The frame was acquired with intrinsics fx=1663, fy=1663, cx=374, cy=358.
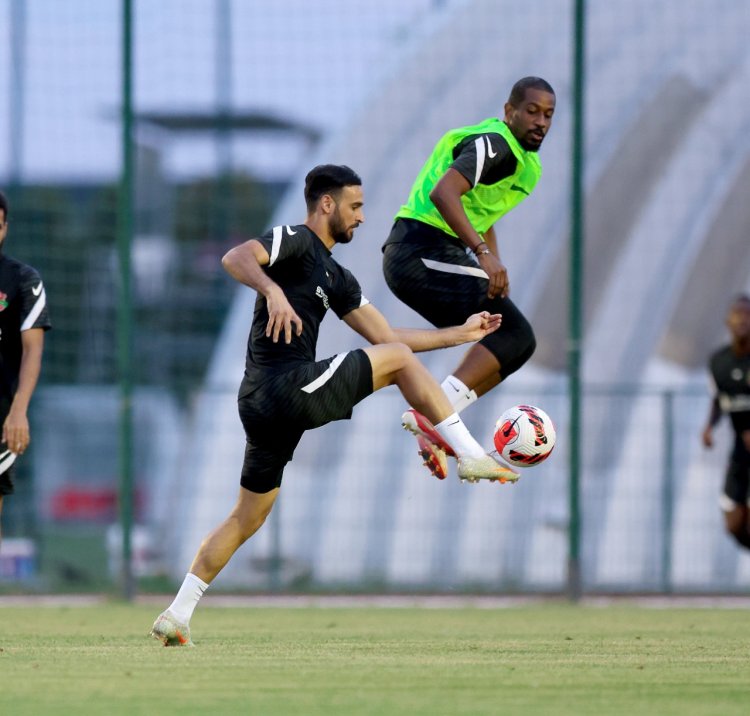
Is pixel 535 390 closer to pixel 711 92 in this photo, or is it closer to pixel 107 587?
pixel 107 587

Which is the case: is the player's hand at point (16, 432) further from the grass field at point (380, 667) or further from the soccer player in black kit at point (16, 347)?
the grass field at point (380, 667)

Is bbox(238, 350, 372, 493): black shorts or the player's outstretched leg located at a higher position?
bbox(238, 350, 372, 493): black shorts

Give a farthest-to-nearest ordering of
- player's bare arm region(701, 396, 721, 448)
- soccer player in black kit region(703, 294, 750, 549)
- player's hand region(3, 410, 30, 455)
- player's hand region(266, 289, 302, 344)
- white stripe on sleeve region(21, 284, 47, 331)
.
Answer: soccer player in black kit region(703, 294, 750, 549), player's bare arm region(701, 396, 721, 448), white stripe on sleeve region(21, 284, 47, 331), player's hand region(3, 410, 30, 455), player's hand region(266, 289, 302, 344)

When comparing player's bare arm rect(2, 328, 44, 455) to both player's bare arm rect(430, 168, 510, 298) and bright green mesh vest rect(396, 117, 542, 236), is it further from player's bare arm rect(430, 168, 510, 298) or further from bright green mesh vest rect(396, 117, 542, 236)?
player's bare arm rect(430, 168, 510, 298)

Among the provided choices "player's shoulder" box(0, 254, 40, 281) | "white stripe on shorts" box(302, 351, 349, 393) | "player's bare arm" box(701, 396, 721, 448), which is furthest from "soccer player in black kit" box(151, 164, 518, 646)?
"player's bare arm" box(701, 396, 721, 448)

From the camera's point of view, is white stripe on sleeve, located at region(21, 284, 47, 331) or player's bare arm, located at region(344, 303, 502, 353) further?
white stripe on sleeve, located at region(21, 284, 47, 331)

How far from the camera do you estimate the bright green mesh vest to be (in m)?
8.38

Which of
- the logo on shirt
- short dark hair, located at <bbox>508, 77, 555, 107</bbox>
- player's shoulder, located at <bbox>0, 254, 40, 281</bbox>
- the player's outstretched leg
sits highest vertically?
short dark hair, located at <bbox>508, 77, 555, 107</bbox>

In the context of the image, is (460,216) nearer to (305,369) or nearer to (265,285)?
(305,369)

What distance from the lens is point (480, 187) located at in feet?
27.6

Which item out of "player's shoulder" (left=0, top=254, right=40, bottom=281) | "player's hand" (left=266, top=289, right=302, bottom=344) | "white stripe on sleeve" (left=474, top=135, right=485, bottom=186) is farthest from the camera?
"player's shoulder" (left=0, top=254, right=40, bottom=281)

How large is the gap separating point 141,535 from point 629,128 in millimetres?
8888

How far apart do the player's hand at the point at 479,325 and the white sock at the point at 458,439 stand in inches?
14.7

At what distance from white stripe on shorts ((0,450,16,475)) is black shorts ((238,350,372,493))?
156 centimetres
